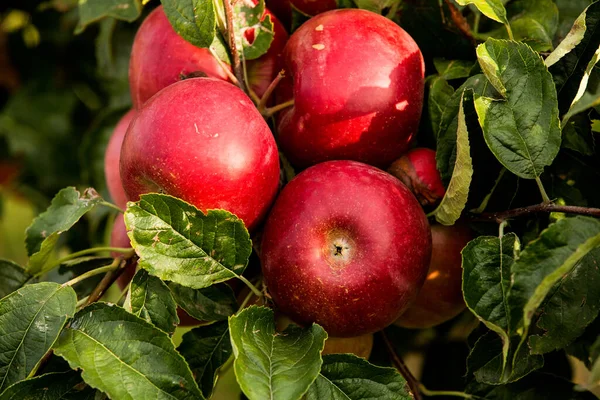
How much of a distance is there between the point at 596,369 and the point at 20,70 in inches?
67.0

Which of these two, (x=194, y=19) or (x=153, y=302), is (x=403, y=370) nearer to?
(x=153, y=302)

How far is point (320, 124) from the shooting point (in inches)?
35.2

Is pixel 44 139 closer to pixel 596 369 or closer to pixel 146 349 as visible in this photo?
pixel 146 349

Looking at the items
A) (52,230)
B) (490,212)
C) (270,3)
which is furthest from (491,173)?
(52,230)

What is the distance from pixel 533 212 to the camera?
0.84 metres

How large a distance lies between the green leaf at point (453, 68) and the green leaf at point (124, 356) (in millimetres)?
524

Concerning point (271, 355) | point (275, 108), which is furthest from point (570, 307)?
point (275, 108)

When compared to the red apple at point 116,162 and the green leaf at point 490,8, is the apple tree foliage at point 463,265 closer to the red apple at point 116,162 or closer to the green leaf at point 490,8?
the green leaf at point 490,8

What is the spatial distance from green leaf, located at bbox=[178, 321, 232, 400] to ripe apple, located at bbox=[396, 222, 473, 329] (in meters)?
0.29

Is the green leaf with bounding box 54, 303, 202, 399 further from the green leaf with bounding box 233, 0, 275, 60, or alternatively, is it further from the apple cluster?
the green leaf with bounding box 233, 0, 275, 60

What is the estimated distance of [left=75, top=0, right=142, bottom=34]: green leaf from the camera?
3.71 ft

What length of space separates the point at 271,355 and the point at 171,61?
456 millimetres

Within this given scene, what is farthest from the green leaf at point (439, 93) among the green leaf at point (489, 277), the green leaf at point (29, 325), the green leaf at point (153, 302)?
the green leaf at point (29, 325)

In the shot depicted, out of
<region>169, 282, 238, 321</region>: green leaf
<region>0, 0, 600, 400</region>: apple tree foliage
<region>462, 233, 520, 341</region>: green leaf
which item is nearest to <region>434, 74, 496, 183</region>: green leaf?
<region>0, 0, 600, 400</region>: apple tree foliage
